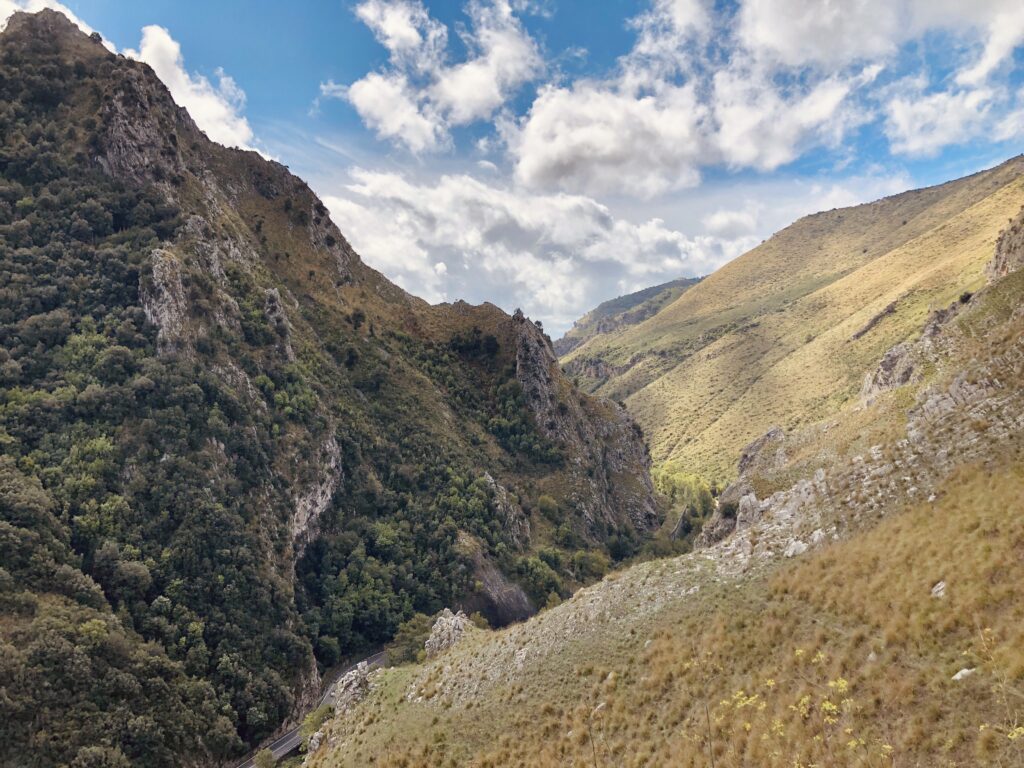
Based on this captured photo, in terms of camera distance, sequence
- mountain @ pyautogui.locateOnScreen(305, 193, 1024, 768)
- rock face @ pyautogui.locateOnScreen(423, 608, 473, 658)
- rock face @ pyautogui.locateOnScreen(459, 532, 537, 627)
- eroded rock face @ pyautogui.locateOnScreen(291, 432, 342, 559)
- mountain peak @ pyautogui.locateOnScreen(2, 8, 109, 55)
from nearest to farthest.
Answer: mountain @ pyautogui.locateOnScreen(305, 193, 1024, 768) < rock face @ pyautogui.locateOnScreen(423, 608, 473, 658) < eroded rock face @ pyautogui.locateOnScreen(291, 432, 342, 559) < rock face @ pyautogui.locateOnScreen(459, 532, 537, 627) < mountain peak @ pyautogui.locateOnScreen(2, 8, 109, 55)

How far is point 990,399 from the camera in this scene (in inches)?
1152

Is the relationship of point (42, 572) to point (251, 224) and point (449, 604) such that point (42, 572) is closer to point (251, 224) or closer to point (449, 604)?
point (449, 604)

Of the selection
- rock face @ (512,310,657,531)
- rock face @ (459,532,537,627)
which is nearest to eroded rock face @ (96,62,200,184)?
rock face @ (512,310,657,531)

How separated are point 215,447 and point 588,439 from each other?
89471mm

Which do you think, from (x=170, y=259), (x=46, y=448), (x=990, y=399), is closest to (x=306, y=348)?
(x=170, y=259)

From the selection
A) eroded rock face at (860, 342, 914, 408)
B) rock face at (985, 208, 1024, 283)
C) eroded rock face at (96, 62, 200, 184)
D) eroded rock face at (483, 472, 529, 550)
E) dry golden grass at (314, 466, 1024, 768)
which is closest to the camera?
dry golden grass at (314, 466, 1024, 768)

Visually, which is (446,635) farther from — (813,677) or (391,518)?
(391,518)

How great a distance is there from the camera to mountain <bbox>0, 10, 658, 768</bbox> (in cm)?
5191

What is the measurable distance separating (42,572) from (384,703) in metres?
42.1

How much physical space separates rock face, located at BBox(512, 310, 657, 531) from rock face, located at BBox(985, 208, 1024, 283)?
83.1m

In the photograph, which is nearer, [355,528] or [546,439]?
[355,528]

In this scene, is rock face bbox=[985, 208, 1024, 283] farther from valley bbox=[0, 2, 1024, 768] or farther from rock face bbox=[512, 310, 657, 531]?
rock face bbox=[512, 310, 657, 531]

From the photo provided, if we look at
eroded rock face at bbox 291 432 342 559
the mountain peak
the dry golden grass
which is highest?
the mountain peak

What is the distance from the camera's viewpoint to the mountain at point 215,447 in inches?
2044
